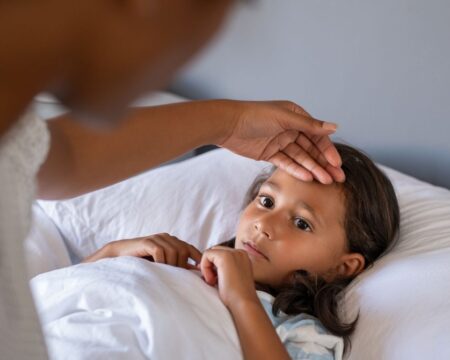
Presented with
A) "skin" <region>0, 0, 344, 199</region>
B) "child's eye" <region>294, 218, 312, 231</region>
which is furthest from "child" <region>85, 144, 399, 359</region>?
"skin" <region>0, 0, 344, 199</region>

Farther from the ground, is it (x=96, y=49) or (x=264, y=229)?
(x=96, y=49)

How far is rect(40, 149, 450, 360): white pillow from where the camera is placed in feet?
3.70

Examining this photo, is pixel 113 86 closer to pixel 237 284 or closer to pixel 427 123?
pixel 237 284

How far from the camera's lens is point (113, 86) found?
0.43m

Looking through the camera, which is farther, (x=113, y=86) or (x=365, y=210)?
(x=365, y=210)

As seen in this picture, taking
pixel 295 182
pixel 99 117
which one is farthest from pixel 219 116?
pixel 99 117

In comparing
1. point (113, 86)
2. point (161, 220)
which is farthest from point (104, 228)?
point (113, 86)

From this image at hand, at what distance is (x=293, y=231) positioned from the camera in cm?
128

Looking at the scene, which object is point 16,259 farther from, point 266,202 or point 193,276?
point 266,202

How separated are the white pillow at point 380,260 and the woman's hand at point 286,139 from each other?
198mm

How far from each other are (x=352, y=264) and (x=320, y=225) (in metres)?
0.10

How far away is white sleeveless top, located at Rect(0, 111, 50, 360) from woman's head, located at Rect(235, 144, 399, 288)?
2.09ft

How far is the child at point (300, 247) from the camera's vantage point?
1178 millimetres

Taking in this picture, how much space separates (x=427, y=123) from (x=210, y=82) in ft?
2.45
